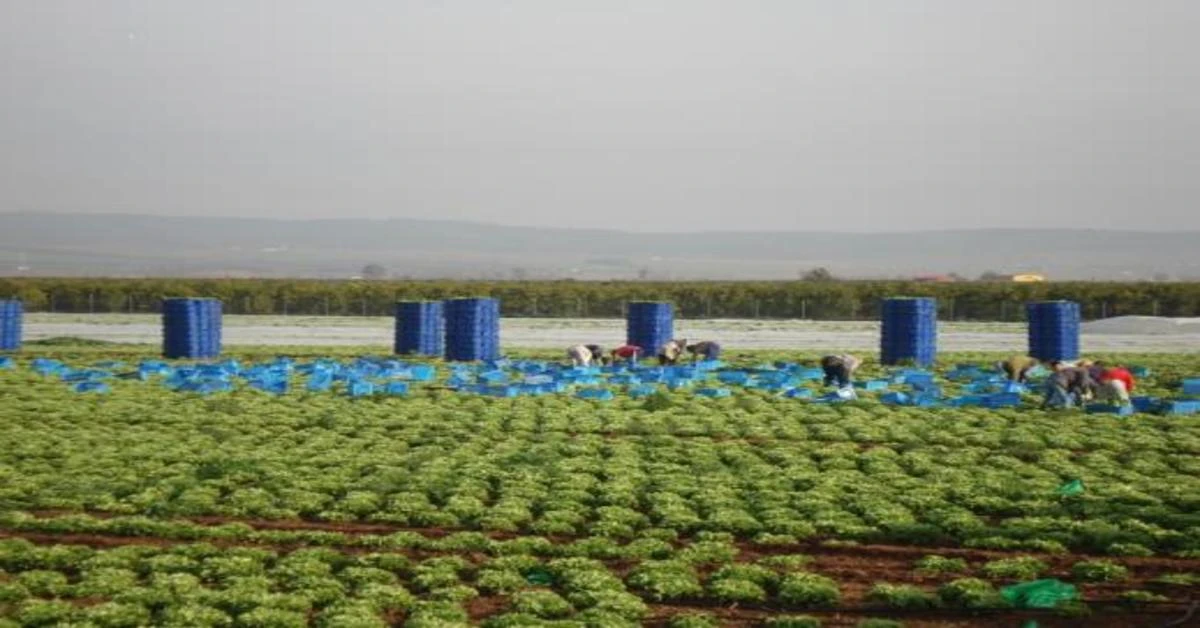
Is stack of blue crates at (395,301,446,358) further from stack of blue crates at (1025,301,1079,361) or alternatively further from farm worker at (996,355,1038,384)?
farm worker at (996,355,1038,384)

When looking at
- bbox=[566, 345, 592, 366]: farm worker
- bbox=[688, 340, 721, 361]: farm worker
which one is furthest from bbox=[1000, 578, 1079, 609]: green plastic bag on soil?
bbox=[688, 340, 721, 361]: farm worker

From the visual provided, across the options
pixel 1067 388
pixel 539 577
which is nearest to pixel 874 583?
pixel 539 577

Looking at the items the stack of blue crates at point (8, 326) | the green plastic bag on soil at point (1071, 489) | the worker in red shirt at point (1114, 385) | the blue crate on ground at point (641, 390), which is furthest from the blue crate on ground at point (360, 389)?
the stack of blue crates at point (8, 326)

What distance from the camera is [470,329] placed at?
3769 centimetres

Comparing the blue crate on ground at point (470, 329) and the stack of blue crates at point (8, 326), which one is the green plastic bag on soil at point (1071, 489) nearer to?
the blue crate on ground at point (470, 329)

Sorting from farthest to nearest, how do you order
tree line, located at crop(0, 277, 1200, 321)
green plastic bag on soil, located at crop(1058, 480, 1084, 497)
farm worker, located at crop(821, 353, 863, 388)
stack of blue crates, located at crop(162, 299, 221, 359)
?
tree line, located at crop(0, 277, 1200, 321) → stack of blue crates, located at crop(162, 299, 221, 359) → farm worker, located at crop(821, 353, 863, 388) → green plastic bag on soil, located at crop(1058, 480, 1084, 497)

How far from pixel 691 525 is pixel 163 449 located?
891cm

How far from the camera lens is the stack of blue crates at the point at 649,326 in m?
39.2

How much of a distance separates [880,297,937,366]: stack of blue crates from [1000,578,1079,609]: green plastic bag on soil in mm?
24589

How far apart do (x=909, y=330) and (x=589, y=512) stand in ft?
73.2

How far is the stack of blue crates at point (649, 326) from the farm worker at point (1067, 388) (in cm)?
1446

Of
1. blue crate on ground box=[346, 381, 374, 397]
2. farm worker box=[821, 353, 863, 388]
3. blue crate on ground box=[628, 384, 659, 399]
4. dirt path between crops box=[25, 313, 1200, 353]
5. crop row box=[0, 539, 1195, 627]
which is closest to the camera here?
crop row box=[0, 539, 1195, 627]

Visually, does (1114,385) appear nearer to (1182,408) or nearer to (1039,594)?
(1182,408)

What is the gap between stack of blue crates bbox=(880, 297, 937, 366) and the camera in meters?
36.7
